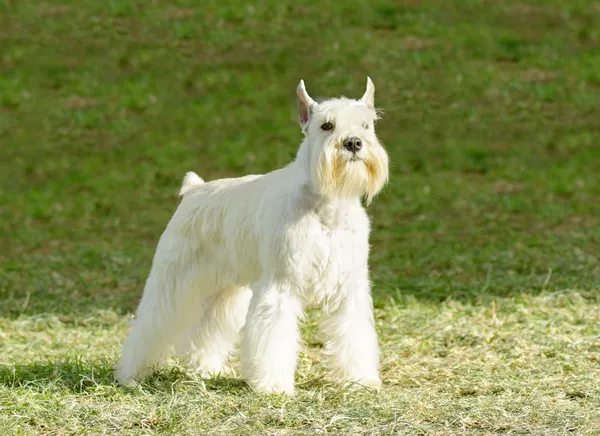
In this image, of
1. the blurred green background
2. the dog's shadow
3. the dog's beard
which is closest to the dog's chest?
the dog's beard

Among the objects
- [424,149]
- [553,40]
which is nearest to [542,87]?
[553,40]

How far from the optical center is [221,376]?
20.4ft

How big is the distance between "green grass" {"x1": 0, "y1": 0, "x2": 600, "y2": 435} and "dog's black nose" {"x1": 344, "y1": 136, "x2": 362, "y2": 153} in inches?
56.1

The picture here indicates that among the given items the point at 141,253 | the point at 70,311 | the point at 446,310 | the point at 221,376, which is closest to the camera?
the point at 221,376

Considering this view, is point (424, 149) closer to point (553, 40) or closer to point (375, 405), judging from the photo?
point (553, 40)

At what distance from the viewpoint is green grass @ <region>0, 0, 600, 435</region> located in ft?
18.0

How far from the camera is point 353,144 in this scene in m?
5.23

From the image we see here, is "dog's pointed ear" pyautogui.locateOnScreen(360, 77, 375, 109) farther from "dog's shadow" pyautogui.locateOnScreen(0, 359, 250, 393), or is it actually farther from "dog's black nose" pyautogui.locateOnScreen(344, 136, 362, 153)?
"dog's shadow" pyautogui.locateOnScreen(0, 359, 250, 393)

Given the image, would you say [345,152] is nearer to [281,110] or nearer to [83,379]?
[83,379]

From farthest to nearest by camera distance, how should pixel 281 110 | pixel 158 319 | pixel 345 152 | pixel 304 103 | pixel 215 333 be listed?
pixel 281 110 → pixel 215 333 → pixel 158 319 → pixel 304 103 → pixel 345 152

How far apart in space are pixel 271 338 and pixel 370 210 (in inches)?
266

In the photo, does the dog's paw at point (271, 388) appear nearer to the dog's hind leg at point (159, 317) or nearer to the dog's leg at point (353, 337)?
the dog's leg at point (353, 337)

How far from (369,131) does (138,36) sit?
10255mm

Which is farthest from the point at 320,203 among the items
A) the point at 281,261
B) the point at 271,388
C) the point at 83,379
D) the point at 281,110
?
the point at 281,110
